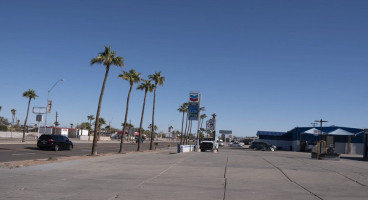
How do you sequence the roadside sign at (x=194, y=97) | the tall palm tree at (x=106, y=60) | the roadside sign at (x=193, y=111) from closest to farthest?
the tall palm tree at (x=106, y=60) < the roadside sign at (x=193, y=111) < the roadside sign at (x=194, y=97)

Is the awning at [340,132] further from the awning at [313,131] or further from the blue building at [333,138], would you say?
the awning at [313,131]

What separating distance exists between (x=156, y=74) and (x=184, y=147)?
13018 mm

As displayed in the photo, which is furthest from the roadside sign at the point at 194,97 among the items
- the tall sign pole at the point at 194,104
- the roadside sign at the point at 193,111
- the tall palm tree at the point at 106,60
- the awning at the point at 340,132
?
the awning at the point at 340,132

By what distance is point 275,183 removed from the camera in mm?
13750

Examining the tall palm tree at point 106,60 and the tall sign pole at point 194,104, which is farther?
the tall sign pole at point 194,104

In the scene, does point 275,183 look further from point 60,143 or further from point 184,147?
point 184,147

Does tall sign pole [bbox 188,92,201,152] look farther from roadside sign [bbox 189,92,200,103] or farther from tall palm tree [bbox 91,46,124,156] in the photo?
tall palm tree [bbox 91,46,124,156]

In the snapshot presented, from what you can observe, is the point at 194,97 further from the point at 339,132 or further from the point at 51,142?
the point at 339,132

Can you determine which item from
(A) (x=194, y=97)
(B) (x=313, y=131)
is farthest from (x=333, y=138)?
(A) (x=194, y=97)

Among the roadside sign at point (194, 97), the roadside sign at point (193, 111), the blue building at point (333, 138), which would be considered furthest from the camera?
the blue building at point (333, 138)

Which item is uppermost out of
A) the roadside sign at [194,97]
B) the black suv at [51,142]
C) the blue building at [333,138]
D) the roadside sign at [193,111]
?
the roadside sign at [194,97]

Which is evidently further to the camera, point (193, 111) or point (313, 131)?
point (313, 131)

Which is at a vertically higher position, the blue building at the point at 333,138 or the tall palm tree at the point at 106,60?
the tall palm tree at the point at 106,60

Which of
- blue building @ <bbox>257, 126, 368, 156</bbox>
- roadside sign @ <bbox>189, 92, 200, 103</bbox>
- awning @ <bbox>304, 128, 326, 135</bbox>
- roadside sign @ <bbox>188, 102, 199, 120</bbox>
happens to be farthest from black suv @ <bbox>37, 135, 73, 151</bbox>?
awning @ <bbox>304, 128, 326, 135</bbox>
